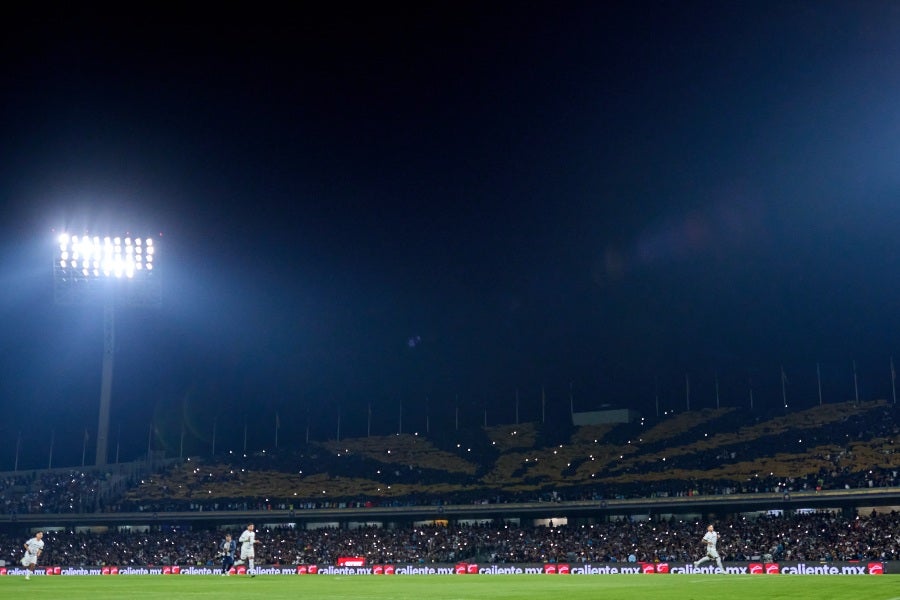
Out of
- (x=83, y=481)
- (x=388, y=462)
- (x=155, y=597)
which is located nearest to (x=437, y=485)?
(x=388, y=462)

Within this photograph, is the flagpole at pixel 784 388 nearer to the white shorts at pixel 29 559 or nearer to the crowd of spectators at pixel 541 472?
the crowd of spectators at pixel 541 472

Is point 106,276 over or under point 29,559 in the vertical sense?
over

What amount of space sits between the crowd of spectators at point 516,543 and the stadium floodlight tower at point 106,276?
42.3 feet

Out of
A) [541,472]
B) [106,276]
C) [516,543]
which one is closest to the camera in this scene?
[516,543]

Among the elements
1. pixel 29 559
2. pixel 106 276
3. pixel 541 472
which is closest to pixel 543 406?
pixel 541 472

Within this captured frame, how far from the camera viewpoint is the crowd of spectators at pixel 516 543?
203 feet

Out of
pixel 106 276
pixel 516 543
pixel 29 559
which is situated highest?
pixel 106 276

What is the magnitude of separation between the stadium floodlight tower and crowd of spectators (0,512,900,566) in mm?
12899

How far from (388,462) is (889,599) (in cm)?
7770

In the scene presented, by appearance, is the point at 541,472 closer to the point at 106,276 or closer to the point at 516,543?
the point at 516,543

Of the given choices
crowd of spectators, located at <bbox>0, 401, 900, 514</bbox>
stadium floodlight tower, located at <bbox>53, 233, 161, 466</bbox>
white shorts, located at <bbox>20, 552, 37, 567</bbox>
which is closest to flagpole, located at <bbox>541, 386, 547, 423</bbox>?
crowd of spectators, located at <bbox>0, 401, 900, 514</bbox>

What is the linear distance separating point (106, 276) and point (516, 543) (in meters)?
38.9

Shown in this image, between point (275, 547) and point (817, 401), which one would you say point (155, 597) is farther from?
point (817, 401)

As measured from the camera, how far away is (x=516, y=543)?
244ft
